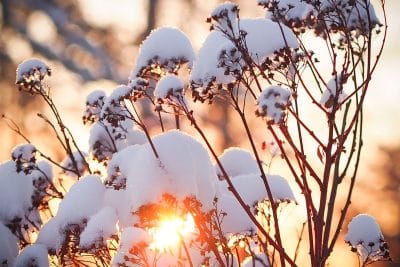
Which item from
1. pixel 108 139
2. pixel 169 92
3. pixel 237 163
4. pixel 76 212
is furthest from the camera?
pixel 108 139

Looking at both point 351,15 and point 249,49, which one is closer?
point 249,49

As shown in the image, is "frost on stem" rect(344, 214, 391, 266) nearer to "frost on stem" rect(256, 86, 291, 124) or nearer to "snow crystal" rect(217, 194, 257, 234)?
"snow crystal" rect(217, 194, 257, 234)

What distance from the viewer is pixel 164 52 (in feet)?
9.02

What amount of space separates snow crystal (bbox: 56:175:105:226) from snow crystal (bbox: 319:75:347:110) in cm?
152

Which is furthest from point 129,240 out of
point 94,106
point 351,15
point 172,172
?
point 351,15

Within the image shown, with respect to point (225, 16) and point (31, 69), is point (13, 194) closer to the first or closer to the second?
point (31, 69)

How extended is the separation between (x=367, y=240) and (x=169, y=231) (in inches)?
46.1

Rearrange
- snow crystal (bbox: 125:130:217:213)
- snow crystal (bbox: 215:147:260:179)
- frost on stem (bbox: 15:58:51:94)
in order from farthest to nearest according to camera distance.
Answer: snow crystal (bbox: 215:147:260:179)
frost on stem (bbox: 15:58:51:94)
snow crystal (bbox: 125:130:217:213)

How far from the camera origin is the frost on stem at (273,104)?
2174mm

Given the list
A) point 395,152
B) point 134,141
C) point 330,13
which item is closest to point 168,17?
point 134,141

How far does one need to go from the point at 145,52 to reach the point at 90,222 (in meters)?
1.04

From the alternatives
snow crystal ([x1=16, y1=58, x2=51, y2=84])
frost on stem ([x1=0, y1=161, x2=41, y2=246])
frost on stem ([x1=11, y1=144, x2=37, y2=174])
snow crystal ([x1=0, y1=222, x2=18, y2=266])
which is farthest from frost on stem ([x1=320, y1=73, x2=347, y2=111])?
snow crystal ([x1=0, y1=222, x2=18, y2=266])

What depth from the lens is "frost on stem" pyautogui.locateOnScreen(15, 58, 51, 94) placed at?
10.5ft

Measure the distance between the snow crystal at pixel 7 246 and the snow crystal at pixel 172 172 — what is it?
168 cm
